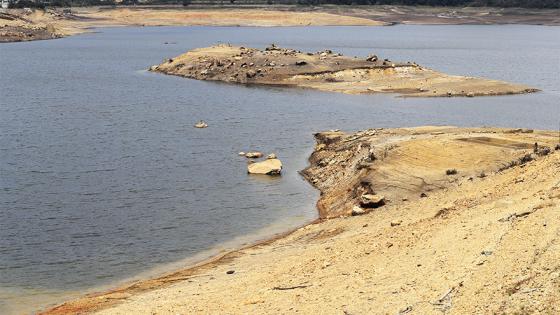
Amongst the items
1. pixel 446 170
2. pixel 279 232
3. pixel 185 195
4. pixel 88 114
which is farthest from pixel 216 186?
pixel 88 114

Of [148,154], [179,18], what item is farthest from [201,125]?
[179,18]

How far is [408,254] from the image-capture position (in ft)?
60.6

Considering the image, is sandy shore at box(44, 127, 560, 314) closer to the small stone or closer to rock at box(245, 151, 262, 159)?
the small stone

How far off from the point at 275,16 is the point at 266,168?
149 metres

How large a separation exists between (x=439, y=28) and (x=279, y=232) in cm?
15283

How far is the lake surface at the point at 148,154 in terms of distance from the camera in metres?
24.1

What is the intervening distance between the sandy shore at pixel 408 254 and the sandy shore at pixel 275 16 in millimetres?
143980

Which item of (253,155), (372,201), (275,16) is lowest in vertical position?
(275,16)

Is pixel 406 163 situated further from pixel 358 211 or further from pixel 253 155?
pixel 253 155

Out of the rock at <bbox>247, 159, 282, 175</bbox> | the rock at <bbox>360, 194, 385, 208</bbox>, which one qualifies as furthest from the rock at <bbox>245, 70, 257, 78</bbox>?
the rock at <bbox>360, 194, 385, 208</bbox>

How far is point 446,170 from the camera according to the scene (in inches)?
1188

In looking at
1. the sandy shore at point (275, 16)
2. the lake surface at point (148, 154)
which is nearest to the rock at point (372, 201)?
the lake surface at point (148, 154)

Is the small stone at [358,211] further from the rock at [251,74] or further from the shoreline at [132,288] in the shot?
the rock at [251,74]

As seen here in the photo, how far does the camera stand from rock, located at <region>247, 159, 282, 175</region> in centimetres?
3516
